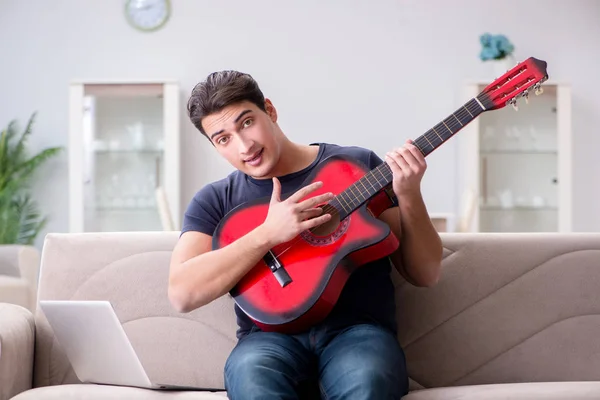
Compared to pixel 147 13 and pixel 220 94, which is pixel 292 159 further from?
pixel 147 13

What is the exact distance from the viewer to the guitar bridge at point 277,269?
1.75 meters

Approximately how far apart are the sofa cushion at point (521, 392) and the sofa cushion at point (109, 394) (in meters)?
0.45

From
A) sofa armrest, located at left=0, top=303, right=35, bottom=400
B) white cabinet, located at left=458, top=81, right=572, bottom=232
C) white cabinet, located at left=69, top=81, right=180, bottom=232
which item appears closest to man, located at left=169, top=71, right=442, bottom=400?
sofa armrest, located at left=0, top=303, right=35, bottom=400

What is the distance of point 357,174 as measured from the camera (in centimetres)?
184

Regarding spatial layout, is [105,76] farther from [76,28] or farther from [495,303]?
[495,303]

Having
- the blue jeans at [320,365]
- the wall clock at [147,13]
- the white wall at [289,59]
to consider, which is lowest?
the blue jeans at [320,365]

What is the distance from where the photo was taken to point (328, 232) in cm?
180

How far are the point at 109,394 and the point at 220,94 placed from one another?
0.70 meters

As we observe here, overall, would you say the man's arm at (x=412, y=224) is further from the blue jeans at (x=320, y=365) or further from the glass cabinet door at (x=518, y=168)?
the glass cabinet door at (x=518, y=168)

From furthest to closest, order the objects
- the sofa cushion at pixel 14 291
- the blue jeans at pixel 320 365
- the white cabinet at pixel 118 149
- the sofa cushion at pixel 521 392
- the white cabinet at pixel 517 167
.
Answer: the white cabinet at pixel 517 167
the white cabinet at pixel 118 149
the sofa cushion at pixel 14 291
the sofa cushion at pixel 521 392
the blue jeans at pixel 320 365

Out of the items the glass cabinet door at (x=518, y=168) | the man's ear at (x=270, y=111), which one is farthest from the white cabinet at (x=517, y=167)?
the man's ear at (x=270, y=111)

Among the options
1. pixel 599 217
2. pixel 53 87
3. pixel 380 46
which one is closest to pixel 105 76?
pixel 53 87

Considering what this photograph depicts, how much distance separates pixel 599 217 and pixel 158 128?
315cm

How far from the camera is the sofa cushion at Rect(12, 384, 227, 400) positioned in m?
1.74
